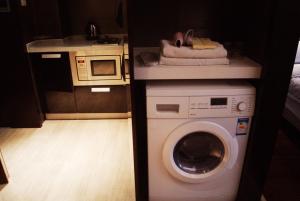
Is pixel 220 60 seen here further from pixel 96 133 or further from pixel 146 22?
pixel 96 133

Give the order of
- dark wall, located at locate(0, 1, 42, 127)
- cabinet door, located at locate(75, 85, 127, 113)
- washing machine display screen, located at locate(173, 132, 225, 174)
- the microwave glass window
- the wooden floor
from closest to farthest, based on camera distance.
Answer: washing machine display screen, located at locate(173, 132, 225, 174) → the wooden floor → dark wall, located at locate(0, 1, 42, 127) → the microwave glass window → cabinet door, located at locate(75, 85, 127, 113)

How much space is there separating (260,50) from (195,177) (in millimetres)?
896

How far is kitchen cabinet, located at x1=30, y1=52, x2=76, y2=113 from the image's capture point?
253cm

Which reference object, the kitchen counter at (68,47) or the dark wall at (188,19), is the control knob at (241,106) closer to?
the dark wall at (188,19)

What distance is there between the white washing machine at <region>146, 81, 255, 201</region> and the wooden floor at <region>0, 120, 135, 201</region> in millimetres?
429

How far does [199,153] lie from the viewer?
1594mm

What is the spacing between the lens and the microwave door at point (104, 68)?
100 inches

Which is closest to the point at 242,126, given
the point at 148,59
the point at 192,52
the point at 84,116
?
the point at 192,52

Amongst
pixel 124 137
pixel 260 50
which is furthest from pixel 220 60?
pixel 124 137

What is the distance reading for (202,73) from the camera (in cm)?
138

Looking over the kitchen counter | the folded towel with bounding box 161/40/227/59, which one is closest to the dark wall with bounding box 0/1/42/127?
the kitchen counter

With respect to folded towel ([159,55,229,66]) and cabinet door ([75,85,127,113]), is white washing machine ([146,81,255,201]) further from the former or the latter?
cabinet door ([75,85,127,113])

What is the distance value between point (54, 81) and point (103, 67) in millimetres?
588

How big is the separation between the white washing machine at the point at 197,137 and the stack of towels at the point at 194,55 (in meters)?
0.14
